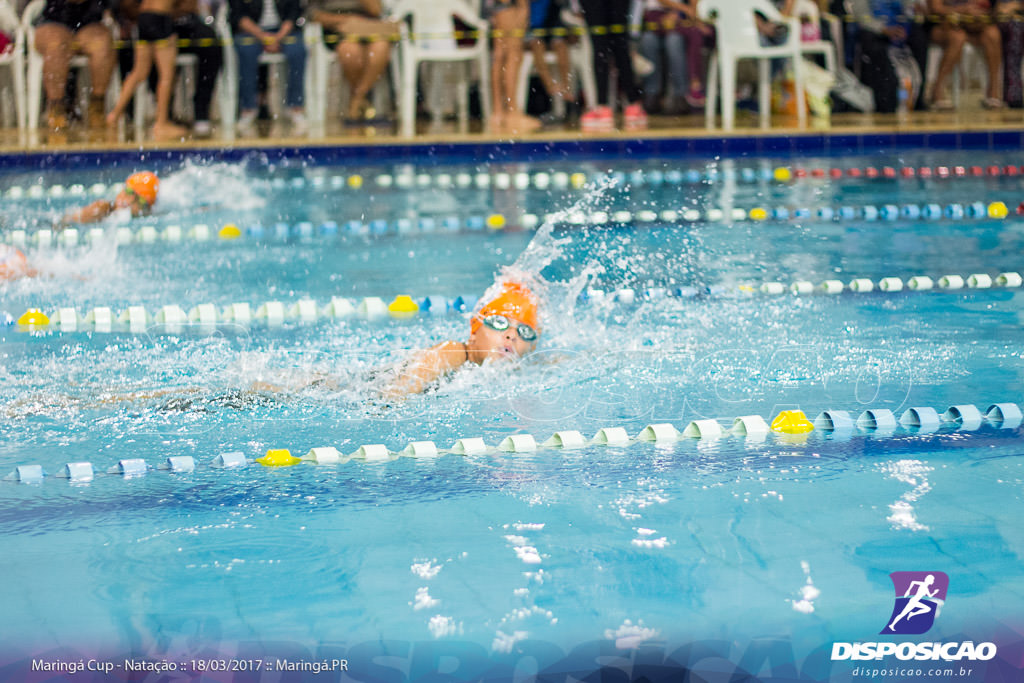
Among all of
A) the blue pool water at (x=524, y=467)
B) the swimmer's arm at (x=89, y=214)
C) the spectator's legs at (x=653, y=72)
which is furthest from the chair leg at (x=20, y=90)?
the spectator's legs at (x=653, y=72)

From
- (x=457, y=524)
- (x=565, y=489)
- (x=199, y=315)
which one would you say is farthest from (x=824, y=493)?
(x=199, y=315)

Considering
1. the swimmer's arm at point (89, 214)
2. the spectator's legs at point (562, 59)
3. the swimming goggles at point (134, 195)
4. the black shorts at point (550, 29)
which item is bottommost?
the swimmer's arm at point (89, 214)

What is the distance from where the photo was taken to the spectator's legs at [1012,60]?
29.4 ft

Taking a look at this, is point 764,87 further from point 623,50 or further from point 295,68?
point 295,68

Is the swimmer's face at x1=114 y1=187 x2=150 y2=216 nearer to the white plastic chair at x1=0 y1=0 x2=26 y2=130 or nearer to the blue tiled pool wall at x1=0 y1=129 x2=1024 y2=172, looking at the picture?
the blue tiled pool wall at x1=0 y1=129 x2=1024 y2=172

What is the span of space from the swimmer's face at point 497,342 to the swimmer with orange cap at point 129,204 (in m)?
3.25

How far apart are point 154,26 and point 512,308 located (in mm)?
5512

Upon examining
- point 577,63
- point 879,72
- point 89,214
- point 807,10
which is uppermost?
point 807,10

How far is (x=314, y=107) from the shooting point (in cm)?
890

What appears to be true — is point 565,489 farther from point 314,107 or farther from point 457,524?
point 314,107

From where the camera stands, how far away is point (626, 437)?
2.99 metres

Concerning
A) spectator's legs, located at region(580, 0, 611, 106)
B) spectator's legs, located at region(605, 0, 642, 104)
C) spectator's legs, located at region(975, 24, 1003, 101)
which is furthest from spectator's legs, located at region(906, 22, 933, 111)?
spectator's legs, located at region(580, 0, 611, 106)

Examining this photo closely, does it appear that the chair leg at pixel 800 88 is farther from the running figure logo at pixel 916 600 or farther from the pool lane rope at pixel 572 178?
the running figure logo at pixel 916 600

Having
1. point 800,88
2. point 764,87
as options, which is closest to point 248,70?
point 764,87
